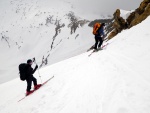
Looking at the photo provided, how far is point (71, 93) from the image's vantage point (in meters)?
6.43

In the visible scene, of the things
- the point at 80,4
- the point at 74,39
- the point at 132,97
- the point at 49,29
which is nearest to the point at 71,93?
the point at 132,97

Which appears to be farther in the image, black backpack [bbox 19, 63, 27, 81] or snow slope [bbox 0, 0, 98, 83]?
snow slope [bbox 0, 0, 98, 83]

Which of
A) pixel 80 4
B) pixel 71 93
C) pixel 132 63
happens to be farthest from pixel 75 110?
pixel 80 4

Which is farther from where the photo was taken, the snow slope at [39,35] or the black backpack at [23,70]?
the snow slope at [39,35]

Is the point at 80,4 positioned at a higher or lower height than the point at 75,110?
higher

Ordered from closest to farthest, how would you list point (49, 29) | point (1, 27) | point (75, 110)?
point (75, 110), point (49, 29), point (1, 27)

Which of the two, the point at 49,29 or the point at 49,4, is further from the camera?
the point at 49,4

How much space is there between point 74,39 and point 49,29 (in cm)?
3014

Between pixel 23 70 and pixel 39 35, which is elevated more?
pixel 23 70

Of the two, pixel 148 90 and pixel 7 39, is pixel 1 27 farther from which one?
pixel 148 90

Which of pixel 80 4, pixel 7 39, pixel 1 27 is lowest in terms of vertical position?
pixel 7 39

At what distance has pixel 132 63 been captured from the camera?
6.64 m

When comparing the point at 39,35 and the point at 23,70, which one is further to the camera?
the point at 39,35

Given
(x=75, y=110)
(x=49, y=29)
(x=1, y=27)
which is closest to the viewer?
(x=75, y=110)
